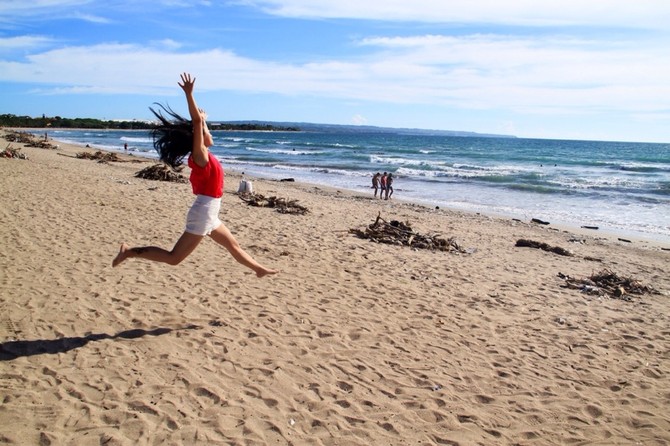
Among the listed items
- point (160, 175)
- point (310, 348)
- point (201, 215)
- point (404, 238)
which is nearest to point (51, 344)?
point (201, 215)

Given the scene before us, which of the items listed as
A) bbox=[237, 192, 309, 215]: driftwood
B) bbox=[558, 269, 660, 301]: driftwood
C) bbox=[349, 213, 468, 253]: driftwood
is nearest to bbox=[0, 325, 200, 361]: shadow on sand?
bbox=[349, 213, 468, 253]: driftwood

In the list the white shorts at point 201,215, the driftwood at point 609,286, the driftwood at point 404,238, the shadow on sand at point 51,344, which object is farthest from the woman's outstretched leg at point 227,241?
the driftwood at point 609,286

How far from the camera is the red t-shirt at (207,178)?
4.14 m

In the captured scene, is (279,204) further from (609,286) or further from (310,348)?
(310,348)

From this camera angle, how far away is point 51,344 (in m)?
4.05

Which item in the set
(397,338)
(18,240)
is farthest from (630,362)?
(18,240)

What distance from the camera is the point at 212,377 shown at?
3.76 meters

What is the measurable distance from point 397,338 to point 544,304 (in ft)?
8.80

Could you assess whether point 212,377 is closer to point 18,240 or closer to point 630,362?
point 630,362

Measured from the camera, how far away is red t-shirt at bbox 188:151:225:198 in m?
4.14

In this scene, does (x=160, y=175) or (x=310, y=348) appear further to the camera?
(x=160, y=175)

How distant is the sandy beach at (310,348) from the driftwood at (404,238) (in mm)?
578

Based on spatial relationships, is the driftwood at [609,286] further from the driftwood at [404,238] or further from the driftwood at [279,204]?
the driftwood at [279,204]

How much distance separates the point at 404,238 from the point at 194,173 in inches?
234
